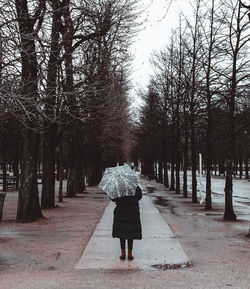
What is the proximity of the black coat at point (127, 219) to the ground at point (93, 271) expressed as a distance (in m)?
0.83

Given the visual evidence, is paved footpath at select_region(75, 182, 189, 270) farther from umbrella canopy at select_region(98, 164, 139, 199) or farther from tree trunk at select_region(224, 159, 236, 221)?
tree trunk at select_region(224, 159, 236, 221)

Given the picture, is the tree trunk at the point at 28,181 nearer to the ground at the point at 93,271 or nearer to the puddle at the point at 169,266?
the ground at the point at 93,271

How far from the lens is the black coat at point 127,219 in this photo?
307 inches

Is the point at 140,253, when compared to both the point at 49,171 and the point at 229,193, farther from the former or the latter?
the point at 49,171

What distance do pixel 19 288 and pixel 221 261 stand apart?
152 inches

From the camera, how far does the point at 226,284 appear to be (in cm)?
647

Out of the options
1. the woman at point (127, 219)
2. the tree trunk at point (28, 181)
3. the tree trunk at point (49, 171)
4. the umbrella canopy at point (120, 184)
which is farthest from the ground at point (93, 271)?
the tree trunk at point (49, 171)

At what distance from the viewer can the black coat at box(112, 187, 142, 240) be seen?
780cm

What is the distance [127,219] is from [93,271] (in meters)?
1.14

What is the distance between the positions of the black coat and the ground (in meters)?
0.83

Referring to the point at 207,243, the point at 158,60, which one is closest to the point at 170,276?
the point at 207,243

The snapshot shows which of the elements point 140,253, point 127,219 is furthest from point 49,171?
point 127,219

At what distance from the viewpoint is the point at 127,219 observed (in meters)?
7.86

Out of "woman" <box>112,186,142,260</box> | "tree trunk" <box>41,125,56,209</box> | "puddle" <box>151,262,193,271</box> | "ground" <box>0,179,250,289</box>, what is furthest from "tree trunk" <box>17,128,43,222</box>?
"puddle" <box>151,262,193,271</box>
